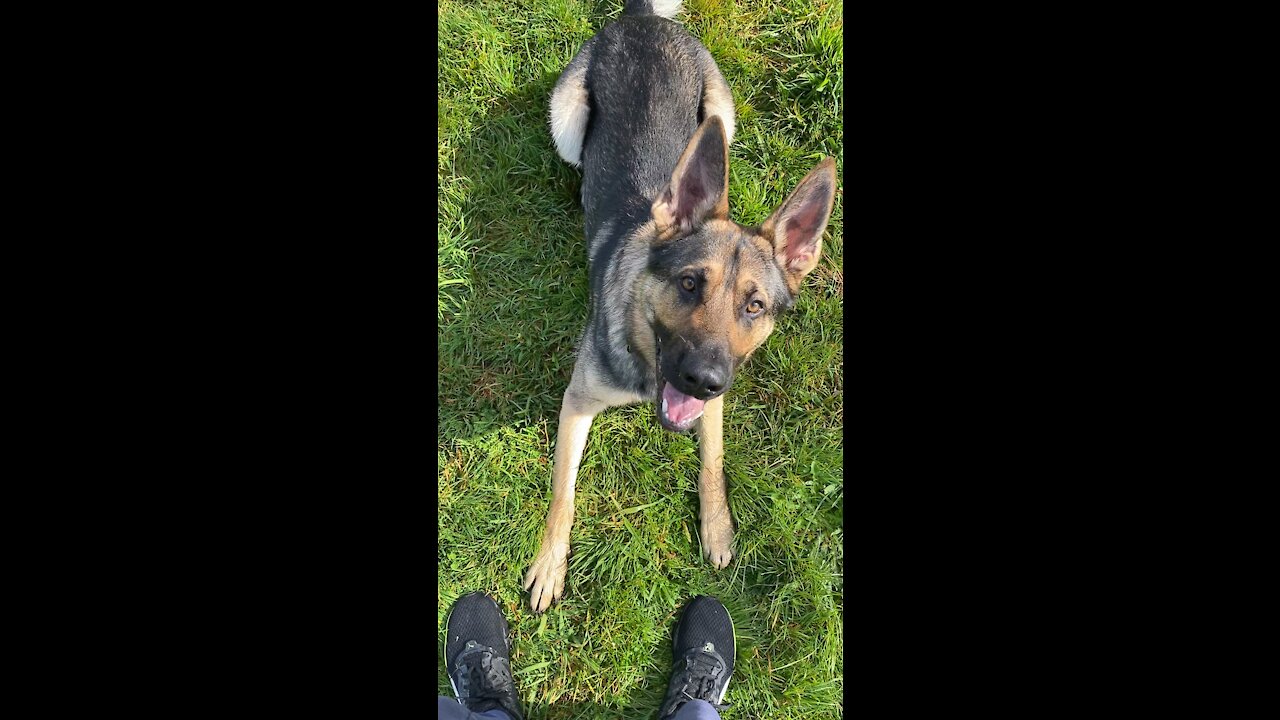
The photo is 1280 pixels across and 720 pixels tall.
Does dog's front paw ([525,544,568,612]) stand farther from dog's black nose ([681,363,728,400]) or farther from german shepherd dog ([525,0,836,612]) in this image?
dog's black nose ([681,363,728,400])

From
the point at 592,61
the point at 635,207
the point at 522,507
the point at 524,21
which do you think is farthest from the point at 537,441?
the point at 524,21

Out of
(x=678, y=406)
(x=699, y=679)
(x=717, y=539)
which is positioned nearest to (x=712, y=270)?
(x=678, y=406)

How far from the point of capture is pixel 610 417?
13.8ft

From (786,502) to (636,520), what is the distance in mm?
979

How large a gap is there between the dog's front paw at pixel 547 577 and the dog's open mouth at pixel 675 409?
1.30 m

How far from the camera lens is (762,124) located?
469 centimetres

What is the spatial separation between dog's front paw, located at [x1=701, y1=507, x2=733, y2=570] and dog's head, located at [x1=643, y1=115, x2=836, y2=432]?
1115 mm

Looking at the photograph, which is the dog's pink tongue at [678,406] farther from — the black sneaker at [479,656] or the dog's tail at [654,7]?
the dog's tail at [654,7]

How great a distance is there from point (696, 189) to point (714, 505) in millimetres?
1987

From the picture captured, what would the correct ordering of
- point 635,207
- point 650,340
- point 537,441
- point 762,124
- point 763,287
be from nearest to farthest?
point 763,287 < point 650,340 < point 635,207 < point 537,441 < point 762,124

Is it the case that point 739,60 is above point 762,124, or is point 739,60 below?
above

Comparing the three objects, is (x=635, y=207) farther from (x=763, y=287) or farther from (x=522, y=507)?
(x=522, y=507)

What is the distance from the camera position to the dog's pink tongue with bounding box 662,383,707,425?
3.19 m

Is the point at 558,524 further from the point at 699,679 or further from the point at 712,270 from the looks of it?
the point at 712,270
